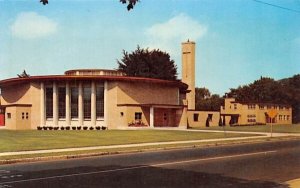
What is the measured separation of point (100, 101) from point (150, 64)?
2934cm

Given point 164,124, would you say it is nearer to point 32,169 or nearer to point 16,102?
point 16,102

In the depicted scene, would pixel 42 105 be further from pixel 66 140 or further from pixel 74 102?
pixel 66 140

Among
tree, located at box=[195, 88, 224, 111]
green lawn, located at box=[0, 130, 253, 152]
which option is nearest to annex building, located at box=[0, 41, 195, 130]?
green lawn, located at box=[0, 130, 253, 152]

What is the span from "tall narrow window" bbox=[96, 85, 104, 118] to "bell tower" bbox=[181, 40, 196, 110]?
86.1ft

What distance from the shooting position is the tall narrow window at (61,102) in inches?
2067

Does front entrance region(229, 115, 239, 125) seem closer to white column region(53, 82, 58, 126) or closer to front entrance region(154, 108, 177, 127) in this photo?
front entrance region(154, 108, 177, 127)

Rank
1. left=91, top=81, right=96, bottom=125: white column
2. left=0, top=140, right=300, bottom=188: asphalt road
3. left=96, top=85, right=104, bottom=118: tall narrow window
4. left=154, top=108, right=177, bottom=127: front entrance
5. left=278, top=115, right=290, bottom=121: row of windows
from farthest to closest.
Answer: left=278, top=115, right=290, bottom=121: row of windows, left=154, top=108, right=177, bottom=127: front entrance, left=96, top=85, right=104, bottom=118: tall narrow window, left=91, top=81, right=96, bottom=125: white column, left=0, top=140, right=300, bottom=188: asphalt road

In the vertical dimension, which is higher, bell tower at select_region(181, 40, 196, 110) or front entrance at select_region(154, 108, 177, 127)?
bell tower at select_region(181, 40, 196, 110)

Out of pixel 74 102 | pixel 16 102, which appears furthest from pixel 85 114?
pixel 16 102

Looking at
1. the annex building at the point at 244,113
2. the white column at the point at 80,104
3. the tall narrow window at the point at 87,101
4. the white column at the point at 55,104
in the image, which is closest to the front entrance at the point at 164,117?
the tall narrow window at the point at 87,101

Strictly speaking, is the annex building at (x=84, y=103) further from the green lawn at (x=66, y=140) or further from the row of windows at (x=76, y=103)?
the green lawn at (x=66, y=140)

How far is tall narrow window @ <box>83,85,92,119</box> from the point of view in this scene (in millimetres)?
52219

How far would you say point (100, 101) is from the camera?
5241cm

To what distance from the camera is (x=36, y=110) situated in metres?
52.4
